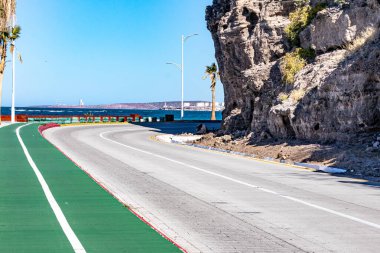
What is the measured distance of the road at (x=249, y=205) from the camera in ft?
33.1

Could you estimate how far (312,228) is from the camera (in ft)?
36.8

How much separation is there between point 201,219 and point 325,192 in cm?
573

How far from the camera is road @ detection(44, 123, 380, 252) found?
10078mm

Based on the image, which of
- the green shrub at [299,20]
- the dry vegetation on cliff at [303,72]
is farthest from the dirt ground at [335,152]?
the green shrub at [299,20]

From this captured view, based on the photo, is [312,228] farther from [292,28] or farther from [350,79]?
[292,28]

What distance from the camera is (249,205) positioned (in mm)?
14016

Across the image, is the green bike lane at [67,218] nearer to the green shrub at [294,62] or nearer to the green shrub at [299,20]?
the green shrub at [294,62]

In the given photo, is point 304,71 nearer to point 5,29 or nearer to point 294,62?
point 294,62

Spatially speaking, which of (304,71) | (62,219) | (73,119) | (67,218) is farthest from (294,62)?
(73,119)

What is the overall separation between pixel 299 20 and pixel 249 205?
27.9 metres

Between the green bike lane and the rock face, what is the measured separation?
13064 millimetres

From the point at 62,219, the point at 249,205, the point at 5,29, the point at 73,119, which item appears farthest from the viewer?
the point at 73,119

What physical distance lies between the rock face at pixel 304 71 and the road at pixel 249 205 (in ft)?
16.2

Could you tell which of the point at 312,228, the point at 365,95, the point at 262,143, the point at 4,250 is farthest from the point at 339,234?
the point at 262,143
